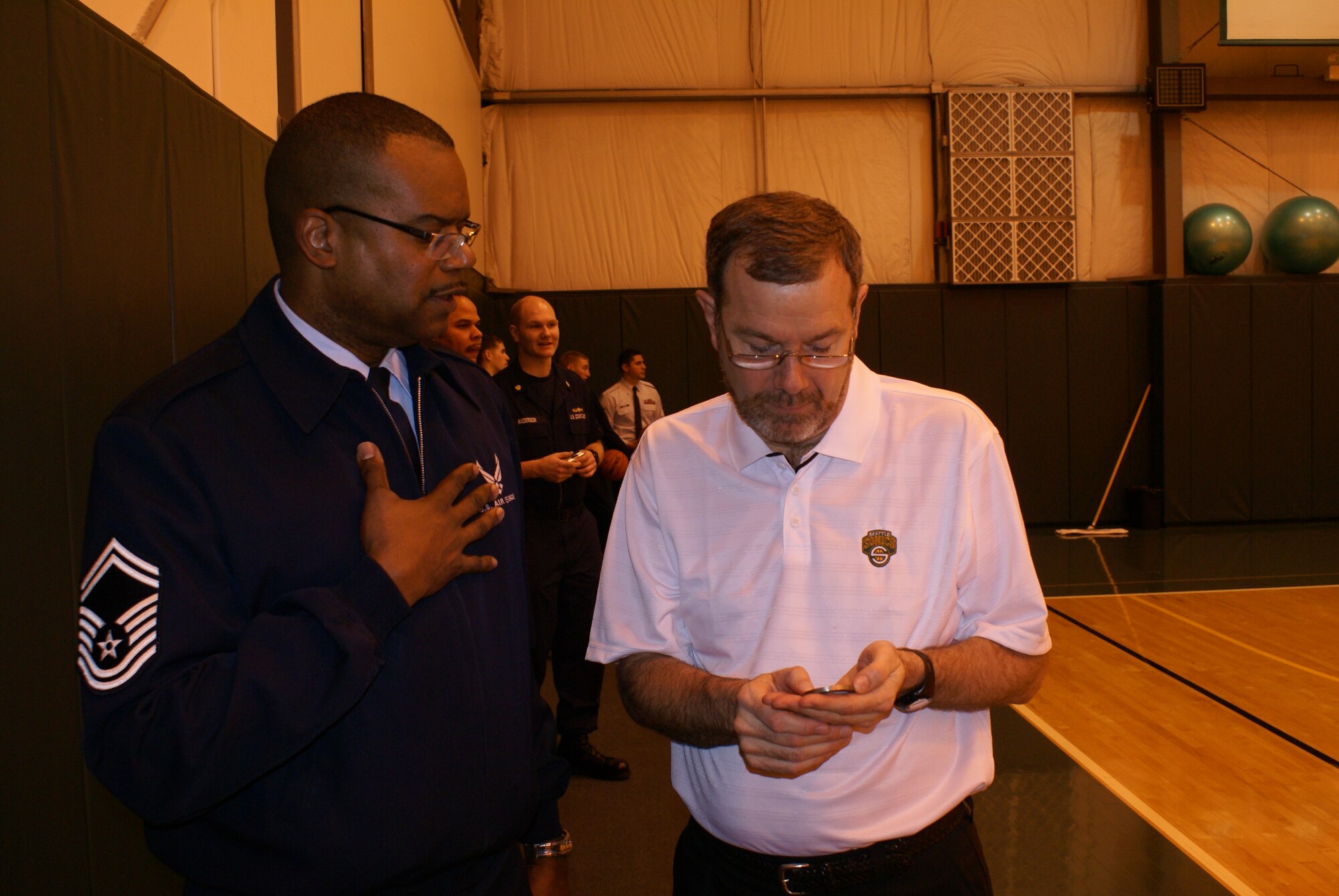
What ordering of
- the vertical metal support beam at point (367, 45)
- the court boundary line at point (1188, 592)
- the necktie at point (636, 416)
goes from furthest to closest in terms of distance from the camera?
the necktie at point (636, 416) < the court boundary line at point (1188, 592) < the vertical metal support beam at point (367, 45)

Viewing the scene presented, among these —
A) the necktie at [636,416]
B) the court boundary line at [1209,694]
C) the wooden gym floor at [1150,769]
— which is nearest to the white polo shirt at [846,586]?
the wooden gym floor at [1150,769]

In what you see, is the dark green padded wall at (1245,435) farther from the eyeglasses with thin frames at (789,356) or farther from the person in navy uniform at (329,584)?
the person in navy uniform at (329,584)

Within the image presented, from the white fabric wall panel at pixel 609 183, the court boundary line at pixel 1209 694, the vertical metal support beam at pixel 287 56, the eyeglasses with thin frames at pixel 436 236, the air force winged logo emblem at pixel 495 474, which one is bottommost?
the court boundary line at pixel 1209 694

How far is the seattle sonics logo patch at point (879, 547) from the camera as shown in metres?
1.53

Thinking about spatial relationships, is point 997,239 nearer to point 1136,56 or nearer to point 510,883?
point 1136,56

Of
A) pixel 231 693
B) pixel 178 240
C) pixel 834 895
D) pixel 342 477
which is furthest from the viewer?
pixel 178 240

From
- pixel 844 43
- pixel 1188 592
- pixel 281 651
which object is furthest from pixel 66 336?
pixel 844 43

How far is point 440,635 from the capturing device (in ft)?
4.59

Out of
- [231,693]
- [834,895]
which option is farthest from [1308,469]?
[231,693]

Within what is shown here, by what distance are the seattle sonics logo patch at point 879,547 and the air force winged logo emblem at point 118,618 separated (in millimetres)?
1020

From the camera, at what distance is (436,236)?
1490 millimetres

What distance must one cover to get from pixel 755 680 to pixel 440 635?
1.54 feet

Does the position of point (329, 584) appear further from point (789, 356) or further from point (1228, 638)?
point (1228, 638)

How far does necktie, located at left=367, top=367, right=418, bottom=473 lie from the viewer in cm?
150
